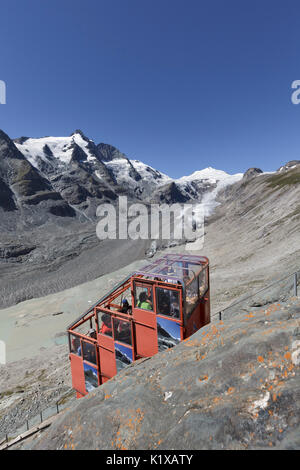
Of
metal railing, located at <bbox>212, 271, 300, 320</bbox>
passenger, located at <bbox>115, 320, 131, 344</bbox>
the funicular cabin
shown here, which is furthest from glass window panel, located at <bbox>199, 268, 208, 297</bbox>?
passenger, located at <bbox>115, 320, 131, 344</bbox>

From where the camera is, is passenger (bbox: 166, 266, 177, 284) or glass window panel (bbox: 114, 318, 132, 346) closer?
passenger (bbox: 166, 266, 177, 284)

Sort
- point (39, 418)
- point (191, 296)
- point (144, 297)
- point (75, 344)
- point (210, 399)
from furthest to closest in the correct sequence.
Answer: point (39, 418)
point (75, 344)
point (191, 296)
point (144, 297)
point (210, 399)

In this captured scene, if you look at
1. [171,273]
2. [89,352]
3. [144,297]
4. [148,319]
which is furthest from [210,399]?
[89,352]

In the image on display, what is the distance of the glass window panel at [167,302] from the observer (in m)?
8.88

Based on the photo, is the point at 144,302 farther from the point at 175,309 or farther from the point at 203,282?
the point at 203,282

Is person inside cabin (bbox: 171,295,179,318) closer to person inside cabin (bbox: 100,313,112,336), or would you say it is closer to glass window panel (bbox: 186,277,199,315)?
glass window panel (bbox: 186,277,199,315)

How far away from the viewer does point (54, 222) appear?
106188 millimetres

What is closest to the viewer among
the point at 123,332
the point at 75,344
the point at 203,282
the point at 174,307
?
the point at 174,307

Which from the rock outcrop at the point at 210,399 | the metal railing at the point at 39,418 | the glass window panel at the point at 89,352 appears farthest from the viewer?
the metal railing at the point at 39,418

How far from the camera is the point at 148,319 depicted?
948 centimetres

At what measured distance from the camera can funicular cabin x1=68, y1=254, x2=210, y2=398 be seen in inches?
356

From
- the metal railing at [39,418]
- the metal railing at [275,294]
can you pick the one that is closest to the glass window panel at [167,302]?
the metal railing at [275,294]

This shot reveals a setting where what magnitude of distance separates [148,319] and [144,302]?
69 cm

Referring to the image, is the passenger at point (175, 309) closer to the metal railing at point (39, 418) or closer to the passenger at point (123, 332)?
the passenger at point (123, 332)
